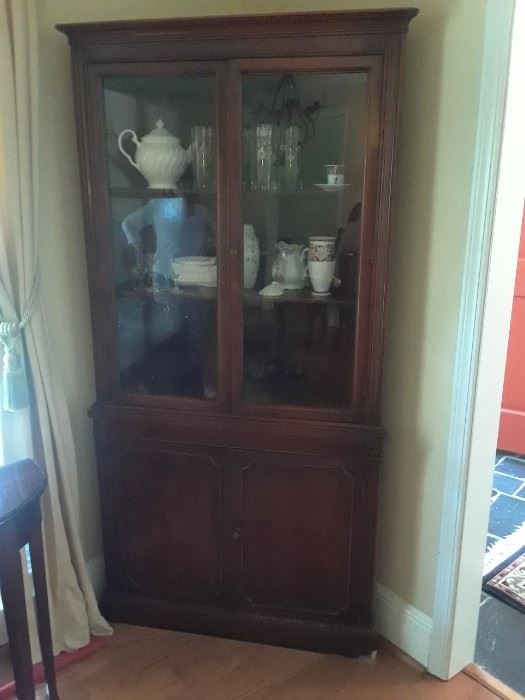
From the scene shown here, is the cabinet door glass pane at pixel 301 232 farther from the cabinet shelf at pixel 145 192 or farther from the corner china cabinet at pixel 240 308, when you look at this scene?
the cabinet shelf at pixel 145 192

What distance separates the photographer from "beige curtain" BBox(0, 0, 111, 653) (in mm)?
1646

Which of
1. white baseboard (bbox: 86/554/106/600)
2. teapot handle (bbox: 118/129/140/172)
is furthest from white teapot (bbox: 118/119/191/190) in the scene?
white baseboard (bbox: 86/554/106/600)

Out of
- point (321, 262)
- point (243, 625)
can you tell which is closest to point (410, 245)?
point (321, 262)

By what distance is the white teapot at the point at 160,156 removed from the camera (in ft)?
6.01

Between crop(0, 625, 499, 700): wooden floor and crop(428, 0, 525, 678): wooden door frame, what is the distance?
12 cm

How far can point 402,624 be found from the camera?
203 centimetres

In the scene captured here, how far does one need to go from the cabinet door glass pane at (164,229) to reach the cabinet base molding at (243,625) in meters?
0.74

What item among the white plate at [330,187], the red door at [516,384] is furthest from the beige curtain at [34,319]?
the red door at [516,384]

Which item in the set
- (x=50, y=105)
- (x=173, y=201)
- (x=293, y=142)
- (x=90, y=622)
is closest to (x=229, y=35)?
(x=293, y=142)

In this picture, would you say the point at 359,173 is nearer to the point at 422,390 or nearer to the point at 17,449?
the point at 422,390

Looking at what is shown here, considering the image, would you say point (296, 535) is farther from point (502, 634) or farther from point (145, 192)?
point (145, 192)

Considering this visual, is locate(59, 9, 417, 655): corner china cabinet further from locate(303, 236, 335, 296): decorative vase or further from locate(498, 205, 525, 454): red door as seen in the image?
locate(498, 205, 525, 454): red door

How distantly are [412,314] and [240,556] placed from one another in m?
0.93

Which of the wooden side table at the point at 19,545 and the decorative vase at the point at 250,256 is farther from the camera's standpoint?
the decorative vase at the point at 250,256
